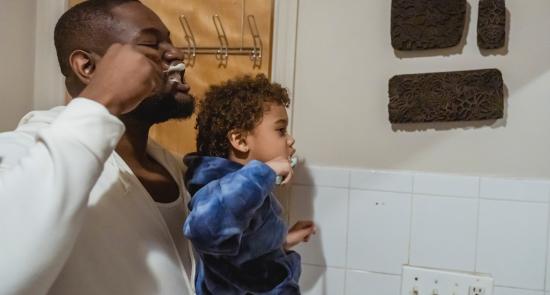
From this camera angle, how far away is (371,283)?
131 centimetres

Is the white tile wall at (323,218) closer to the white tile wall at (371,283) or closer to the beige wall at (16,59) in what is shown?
the white tile wall at (371,283)

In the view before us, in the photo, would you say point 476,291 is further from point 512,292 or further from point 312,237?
point 312,237

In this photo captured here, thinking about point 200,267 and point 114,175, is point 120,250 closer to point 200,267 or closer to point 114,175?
point 114,175

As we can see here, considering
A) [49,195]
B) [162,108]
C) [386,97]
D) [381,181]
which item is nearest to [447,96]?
[386,97]

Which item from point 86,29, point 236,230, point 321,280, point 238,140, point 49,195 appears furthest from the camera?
point 321,280

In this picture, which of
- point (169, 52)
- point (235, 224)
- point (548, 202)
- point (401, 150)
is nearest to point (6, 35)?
point (169, 52)

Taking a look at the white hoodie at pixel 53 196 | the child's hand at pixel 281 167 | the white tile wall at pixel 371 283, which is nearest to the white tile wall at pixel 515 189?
the white tile wall at pixel 371 283

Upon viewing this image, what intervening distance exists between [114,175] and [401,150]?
2.59ft

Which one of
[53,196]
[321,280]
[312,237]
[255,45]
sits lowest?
[321,280]

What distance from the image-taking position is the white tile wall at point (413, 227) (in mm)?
1182

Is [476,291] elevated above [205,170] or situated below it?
below

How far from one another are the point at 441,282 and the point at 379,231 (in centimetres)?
21

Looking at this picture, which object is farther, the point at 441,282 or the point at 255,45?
the point at 255,45

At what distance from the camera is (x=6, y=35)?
1.63m
